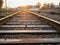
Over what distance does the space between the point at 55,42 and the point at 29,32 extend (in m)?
1.00

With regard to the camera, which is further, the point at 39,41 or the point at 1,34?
the point at 1,34

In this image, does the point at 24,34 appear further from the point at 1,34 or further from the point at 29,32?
the point at 1,34

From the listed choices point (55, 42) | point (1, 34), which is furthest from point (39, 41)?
point (1, 34)

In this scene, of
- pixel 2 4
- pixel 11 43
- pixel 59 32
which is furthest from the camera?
pixel 2 4

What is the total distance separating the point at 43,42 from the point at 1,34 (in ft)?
3.79

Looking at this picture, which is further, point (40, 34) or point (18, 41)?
point (40, 34)

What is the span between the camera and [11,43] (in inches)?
72.9

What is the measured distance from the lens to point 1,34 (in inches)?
109

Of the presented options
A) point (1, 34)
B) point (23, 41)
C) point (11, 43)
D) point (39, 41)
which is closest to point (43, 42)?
point (39, 41)

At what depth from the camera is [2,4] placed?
29.0 m

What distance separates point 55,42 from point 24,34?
1044mm

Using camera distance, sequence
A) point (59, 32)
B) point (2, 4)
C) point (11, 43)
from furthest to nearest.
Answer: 1. point (2, 4)
2. point (59, 32)
3. point (11, 43)

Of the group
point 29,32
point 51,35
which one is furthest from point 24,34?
point 51,35

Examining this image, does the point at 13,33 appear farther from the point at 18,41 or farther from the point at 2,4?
the point at 2,4
